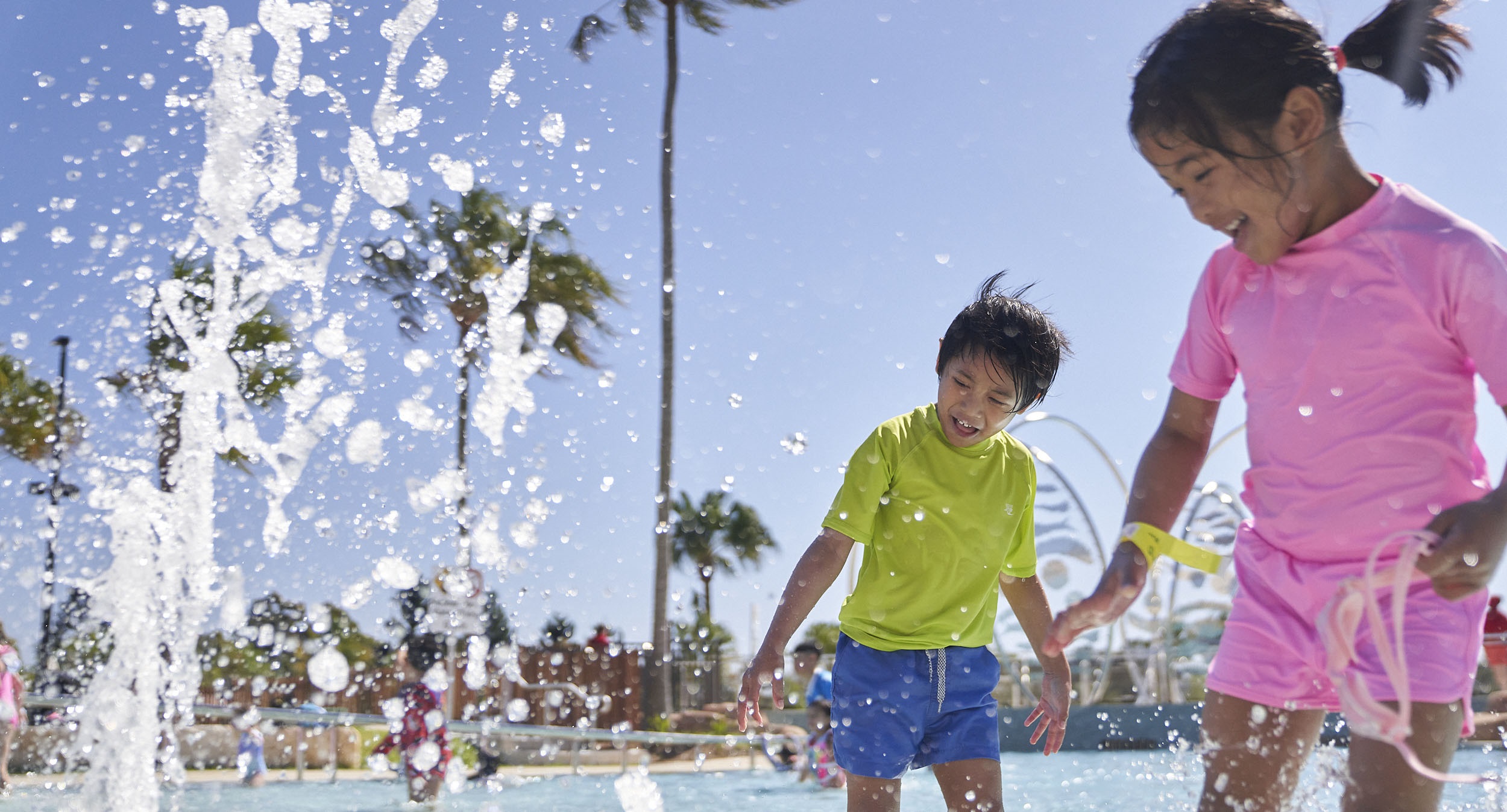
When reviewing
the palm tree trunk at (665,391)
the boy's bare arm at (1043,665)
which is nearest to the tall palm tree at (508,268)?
the palm tree trunk at (665,391)

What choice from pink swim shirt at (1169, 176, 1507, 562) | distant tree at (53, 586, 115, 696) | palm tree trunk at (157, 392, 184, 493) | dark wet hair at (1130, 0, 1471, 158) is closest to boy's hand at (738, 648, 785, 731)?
pink swim shirt at (1169, 176, 1507, 562)

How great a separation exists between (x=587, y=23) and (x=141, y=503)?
247 inches

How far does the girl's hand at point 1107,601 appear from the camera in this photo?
157 cm

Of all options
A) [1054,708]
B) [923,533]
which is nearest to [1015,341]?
[923,533]

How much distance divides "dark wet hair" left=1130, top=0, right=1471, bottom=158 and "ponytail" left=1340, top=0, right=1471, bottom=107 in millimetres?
12

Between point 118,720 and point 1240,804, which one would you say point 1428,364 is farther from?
point 118,720

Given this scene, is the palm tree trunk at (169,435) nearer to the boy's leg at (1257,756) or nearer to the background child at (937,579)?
the background child at (937,579)

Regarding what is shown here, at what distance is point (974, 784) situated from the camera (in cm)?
240

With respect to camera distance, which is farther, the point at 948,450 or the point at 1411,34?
the point at 948,450

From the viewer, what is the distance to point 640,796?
6348 mm

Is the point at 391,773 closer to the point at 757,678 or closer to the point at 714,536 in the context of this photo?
the point at 757,678

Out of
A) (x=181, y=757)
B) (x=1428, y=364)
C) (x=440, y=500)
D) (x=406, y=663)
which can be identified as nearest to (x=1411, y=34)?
(x=1428, y=364)

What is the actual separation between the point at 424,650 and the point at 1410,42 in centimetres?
Result: 559

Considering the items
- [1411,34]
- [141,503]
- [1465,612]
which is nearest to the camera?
[1465,612]
